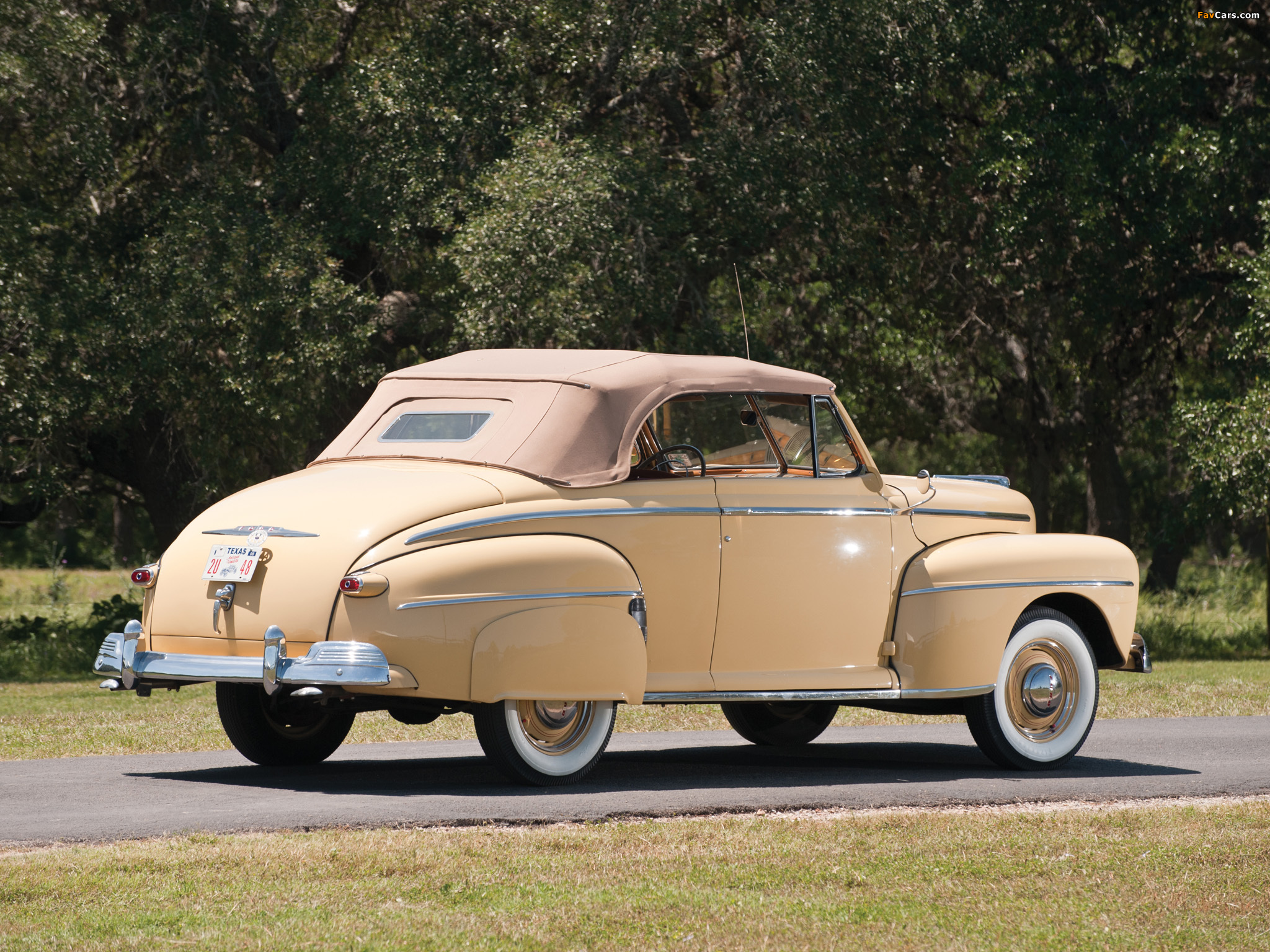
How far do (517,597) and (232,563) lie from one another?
135 cm

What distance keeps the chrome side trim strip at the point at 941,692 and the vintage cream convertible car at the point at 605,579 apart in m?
0.02

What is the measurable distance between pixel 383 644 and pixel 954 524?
3531 mm

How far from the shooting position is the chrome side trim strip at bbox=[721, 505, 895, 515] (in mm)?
8781

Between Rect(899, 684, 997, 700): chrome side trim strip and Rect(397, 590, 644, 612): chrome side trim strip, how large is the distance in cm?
178

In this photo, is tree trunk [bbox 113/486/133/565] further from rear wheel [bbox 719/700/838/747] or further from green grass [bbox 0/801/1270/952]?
green grass [bbox 0/801/1270/952]

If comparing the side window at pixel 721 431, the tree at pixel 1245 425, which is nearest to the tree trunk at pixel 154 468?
the tree at pixel 1245 425

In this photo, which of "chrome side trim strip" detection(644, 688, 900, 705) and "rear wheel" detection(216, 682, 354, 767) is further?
"rear wheel" detection(216, 682, 354, 767)

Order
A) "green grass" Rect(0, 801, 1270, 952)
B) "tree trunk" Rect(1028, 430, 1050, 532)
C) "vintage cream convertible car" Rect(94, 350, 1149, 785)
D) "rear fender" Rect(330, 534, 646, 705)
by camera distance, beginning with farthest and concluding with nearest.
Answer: "tree trunk" Rect(1028, 430, 1050, 532), "vintage cream convertible car" Rect(94, 350, 1149, 785), "rear fender" Rect(330, 534, 646, 705), "green grass" Rect(0, 801, 1270, 952)

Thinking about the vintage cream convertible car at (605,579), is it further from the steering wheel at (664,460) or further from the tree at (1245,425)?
the tree at (1245,425)

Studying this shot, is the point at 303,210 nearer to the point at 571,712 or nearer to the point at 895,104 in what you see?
the point at 895,104

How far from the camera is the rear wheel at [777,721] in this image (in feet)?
36.0

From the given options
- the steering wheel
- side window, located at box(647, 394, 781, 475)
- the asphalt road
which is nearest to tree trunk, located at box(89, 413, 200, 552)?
the asphalt road

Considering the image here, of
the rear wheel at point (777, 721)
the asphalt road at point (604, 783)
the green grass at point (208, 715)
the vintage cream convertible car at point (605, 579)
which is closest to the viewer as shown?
the asphalt road at point (604, 783)

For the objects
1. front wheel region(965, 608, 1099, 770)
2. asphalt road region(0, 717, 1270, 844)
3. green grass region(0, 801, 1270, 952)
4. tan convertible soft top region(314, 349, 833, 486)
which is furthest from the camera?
front wheel region(965, 608, 1099, 770)
